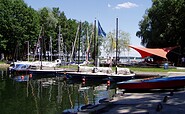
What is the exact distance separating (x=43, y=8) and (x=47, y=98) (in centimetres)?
8808

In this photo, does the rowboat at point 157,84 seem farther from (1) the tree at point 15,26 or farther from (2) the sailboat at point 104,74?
(1) the tree at point 15,26

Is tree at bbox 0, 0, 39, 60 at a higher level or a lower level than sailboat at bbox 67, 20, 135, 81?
higher

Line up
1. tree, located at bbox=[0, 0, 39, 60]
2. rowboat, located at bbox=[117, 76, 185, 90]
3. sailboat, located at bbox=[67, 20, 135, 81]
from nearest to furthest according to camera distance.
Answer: rowboat, located at bbox=[117, 76, 185, 90]
sailboat, located at bbox=[67, 20, 135, 81]
tree, located at bbox=[0, 0, 39, 60]

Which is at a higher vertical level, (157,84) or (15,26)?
(15,26)

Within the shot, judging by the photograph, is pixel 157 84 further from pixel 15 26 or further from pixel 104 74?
pixel 15 26

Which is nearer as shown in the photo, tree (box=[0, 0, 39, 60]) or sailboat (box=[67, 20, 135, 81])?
sailboat (box=[67, 20, 135, 81])

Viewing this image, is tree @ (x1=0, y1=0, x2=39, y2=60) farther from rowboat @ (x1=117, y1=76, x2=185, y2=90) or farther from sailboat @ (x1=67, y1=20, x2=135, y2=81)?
rowboat @ (x1=117, y1=76, x2=185, y2=90)

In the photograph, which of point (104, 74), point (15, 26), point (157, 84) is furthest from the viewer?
point (15, 26)

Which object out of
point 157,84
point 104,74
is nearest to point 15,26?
point 104,74

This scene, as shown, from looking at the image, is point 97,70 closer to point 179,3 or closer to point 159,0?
point 179,3


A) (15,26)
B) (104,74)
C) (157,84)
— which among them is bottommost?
(157,84)

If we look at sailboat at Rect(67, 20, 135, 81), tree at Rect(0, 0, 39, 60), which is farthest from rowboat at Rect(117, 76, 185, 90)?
tree at Rect(0, 0, 39, 60)

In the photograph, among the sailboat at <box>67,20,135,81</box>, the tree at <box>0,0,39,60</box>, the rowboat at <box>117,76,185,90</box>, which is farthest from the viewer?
the tree at <box>0,0,39,60</box>

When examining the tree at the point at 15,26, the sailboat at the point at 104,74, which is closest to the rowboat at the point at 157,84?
the sailboat at the point at 104,74
